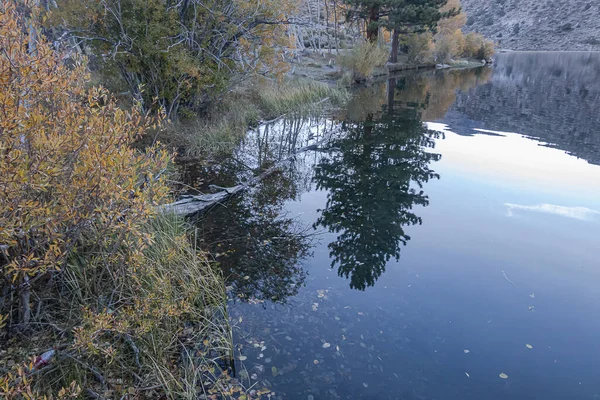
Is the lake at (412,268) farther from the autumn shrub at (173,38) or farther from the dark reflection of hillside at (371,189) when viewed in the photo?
the autumn shrub at (173,38)

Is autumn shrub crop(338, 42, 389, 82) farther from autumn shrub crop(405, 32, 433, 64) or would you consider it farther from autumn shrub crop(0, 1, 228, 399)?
autumn shrub crop(0, 1, 228, 399)

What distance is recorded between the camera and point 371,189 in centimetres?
974

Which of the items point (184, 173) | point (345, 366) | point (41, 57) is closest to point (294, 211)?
point (184, 173)

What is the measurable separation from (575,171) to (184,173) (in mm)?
10807

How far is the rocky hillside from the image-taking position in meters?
98.9

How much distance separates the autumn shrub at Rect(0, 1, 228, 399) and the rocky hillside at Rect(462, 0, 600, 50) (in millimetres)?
113945

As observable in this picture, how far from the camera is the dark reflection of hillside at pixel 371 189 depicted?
23.0 ft

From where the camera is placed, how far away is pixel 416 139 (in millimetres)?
14734

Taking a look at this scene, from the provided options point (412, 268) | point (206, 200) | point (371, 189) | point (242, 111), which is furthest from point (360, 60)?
point (412, 268)

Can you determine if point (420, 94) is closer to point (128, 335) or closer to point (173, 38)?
point (173, 38)

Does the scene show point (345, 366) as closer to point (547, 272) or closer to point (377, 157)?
point (547, 272)

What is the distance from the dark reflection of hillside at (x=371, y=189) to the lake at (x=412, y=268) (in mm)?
46

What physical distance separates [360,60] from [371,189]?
1962 centimetres

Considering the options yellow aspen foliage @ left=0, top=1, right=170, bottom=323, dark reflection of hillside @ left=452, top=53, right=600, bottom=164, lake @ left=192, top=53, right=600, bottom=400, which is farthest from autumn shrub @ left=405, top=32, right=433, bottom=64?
yellow aspen foliage @ left=0, top=1, right=170, bottom=323
